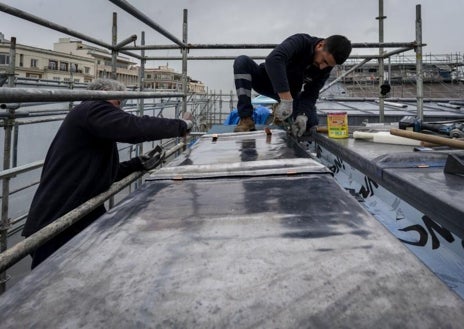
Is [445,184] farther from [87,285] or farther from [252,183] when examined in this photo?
[87,285]

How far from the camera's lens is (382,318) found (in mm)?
601

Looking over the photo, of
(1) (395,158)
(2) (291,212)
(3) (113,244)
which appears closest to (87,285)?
(3) (113,244)

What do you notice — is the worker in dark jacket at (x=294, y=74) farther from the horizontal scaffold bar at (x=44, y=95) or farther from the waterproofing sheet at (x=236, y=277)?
the waterproofing sheet at (x=236, y=277)

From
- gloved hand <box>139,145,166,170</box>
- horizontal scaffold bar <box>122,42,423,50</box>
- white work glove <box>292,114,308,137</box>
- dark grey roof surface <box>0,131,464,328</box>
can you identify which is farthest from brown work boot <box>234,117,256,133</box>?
dark grey roof surface <box>0,131,464,328</box>

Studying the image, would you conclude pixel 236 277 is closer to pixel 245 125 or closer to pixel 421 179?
pixel 421 179

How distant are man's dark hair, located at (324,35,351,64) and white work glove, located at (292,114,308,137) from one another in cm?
62

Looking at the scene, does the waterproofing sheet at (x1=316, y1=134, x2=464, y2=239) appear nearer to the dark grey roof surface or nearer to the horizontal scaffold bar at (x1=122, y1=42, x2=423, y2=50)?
the dark grey roof surface

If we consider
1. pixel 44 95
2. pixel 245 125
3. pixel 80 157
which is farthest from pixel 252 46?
pixel 44 95

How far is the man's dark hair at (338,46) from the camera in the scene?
2.77m

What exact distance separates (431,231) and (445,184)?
19 cm

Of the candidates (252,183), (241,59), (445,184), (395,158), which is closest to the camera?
(445,184)

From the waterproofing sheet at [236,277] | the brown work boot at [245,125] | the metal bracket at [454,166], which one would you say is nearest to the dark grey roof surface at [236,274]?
the waterproofing sheet at [236,277]

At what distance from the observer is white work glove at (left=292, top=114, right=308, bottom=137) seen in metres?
3.23

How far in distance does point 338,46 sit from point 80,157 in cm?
209
